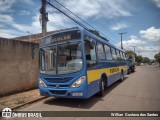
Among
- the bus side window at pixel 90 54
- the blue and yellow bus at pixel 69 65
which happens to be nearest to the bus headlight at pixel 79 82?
the blue and yellow bus at pixel 69 65

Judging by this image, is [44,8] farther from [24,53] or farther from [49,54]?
[49,54]

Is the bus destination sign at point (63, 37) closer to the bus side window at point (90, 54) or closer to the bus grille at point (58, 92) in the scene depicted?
the bus side window at point (90, 54)

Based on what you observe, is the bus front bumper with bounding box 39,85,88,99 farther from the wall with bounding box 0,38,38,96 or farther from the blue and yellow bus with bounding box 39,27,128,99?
the wall with bounding box 0,38,38,96

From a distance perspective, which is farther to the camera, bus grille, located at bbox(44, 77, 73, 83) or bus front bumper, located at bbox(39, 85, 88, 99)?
bus grille, located at bbox(44, 77, 73, 83)

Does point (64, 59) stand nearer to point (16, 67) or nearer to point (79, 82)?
point (79, 82)

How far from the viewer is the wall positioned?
791cm

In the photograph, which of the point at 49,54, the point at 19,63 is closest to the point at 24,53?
the point at 19,63

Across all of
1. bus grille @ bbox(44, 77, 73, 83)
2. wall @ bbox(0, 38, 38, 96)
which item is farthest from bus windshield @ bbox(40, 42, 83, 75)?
wall @ bbox(0, 38, 38, 96)

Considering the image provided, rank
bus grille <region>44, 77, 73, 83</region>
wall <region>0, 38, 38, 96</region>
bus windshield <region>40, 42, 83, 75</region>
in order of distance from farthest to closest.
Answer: wall <region>0, 38, 38, 96</region> < bus windshield <region>40, 42, 83, 75</region> < bus grille <region>44, 77, 73, 83</region>

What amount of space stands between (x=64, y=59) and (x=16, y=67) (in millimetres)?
3906

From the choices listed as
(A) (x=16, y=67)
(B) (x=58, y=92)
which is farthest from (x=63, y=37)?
(A) (x=16, y=67)

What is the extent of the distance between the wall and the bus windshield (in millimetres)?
2576

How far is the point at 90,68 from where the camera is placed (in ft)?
20.6

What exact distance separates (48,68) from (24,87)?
3.46 m
